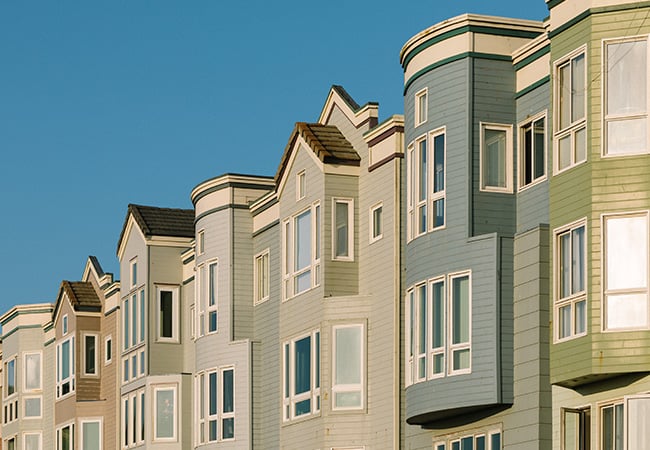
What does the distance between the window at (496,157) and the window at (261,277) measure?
14151 millimetres

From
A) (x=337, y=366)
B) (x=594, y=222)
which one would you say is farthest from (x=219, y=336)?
(x=594, y=222)

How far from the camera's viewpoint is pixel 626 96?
2964cm

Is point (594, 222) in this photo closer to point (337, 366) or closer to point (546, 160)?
point (546, 160)

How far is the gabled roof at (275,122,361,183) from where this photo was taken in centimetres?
4203

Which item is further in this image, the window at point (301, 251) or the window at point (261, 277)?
the window at point (261, 277)

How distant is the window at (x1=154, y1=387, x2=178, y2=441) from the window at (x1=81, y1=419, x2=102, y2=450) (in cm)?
782

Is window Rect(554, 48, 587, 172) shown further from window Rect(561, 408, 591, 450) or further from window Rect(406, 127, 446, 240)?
window Rect(561, 408, 591, 450)

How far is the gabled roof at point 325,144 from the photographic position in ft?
138

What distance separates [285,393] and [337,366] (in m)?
3.54

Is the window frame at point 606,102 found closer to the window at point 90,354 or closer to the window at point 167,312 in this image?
the window at point 167,312

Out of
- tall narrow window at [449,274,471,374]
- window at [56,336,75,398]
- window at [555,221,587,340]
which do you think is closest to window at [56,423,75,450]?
window at [56,336,75,398]

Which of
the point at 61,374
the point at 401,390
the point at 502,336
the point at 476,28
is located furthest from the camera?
the point at 61,374

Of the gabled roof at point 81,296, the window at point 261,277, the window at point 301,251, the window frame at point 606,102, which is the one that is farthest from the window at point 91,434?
the window frame at point 606,102

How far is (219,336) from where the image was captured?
160 ft
